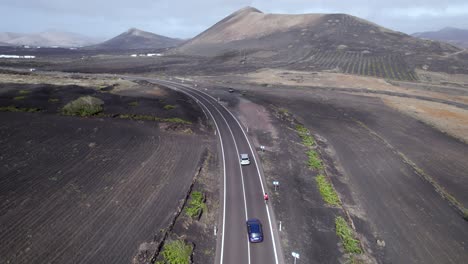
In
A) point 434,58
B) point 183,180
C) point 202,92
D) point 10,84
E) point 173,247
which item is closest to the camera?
point 173,247

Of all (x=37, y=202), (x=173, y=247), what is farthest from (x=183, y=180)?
(x=37, y=202)

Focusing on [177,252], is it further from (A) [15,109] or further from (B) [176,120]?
(A) [15,109]

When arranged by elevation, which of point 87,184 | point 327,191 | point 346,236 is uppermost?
point 87,184

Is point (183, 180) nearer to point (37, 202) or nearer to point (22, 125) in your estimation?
point (37, 202)

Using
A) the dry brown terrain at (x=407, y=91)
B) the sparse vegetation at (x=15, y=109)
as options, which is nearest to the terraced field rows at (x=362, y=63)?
the dry brown terrain at (x=407, y=91)

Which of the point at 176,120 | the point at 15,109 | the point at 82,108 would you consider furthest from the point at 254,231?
the point at 15,109

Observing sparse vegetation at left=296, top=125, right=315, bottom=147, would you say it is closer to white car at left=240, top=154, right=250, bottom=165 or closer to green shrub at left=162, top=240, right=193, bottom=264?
white car at left=240, top=154, right=250, bottom=165
